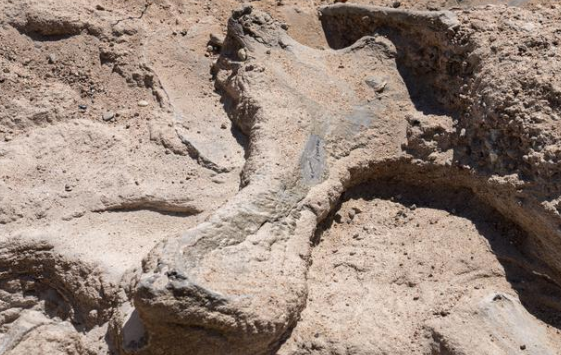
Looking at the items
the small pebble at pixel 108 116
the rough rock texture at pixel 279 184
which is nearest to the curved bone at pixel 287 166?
the rough rock texture at pixel 279 184

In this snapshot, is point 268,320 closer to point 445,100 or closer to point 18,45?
point 445,100

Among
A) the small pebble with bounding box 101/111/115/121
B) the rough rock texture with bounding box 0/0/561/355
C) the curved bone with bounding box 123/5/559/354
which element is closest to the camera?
the curved bone with bounding box 123/5/559/354

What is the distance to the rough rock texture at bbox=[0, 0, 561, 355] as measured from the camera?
2.75 m

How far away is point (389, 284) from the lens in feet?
9.75

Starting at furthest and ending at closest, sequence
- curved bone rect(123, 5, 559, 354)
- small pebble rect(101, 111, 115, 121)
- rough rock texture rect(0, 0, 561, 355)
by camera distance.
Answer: small pebble rect(101, 111, 115, 121) → rough rock texture rect(0, 0, 561, 355) → curved bone rect(123, 5, 559, 354)

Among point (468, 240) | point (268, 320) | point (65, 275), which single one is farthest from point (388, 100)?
point (65, 275)

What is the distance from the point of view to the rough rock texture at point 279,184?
2752 millimetres

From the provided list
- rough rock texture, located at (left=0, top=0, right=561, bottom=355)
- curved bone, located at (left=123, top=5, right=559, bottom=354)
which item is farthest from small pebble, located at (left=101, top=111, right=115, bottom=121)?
curved bone, located at (left=123, top=5, right=559, bottom=354)

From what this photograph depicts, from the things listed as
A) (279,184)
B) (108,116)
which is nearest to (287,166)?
(279,184)

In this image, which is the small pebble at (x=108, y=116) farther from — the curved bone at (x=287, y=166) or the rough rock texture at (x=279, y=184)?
the curved bone at (x=287, y=166)

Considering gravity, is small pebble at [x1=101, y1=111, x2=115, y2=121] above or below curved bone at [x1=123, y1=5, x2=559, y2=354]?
below

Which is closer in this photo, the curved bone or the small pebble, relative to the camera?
the curved bone

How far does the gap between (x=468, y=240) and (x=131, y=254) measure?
4.81 feet

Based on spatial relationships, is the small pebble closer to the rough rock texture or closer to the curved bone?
the rough rock texture
